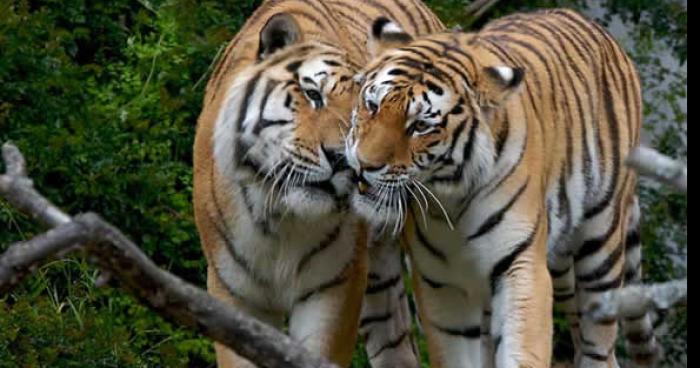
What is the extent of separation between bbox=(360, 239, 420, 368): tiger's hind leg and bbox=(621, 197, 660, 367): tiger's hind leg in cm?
84

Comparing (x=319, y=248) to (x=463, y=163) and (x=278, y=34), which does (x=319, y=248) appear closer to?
(x=463, y=163)

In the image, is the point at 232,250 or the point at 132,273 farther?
the point at 232,250

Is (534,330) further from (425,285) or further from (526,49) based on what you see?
(526,49)

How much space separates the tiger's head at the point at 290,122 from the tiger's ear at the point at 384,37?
0.54 feet

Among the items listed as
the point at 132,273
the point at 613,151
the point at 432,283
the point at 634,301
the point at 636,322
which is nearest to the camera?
the point at 634,301

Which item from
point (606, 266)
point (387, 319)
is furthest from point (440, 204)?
point (387, 319)

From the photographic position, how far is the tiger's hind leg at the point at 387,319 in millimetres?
6406

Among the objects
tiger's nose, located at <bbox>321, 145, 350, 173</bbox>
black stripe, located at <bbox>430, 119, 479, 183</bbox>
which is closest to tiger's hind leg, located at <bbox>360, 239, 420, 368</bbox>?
black stripe, located at <bbox>430, 119, 479, 183</bbox>

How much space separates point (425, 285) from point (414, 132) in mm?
831

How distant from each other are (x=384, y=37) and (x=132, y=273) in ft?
8.96

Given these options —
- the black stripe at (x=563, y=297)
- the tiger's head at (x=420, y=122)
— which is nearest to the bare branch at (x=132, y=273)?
the tiger's head at (x=420, y=122)

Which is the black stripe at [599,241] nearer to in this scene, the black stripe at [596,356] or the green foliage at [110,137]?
the black stripe at [596,356]

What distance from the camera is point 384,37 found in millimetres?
5215

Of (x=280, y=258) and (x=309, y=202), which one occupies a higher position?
(x=309, y=202)
